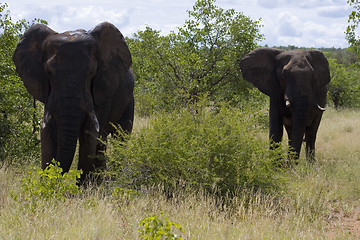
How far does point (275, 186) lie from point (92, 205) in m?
2.73

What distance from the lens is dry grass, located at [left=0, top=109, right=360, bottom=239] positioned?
4.94 meters

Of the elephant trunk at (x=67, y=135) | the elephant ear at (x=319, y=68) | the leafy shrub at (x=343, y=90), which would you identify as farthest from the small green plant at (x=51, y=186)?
the leafy shrub at (x=343, y=90)

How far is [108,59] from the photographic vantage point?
719 cm

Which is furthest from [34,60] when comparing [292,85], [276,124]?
[276,124]

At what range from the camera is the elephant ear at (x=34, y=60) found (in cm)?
679

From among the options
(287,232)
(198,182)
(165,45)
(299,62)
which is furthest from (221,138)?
(165,45)

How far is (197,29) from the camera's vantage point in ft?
51.5

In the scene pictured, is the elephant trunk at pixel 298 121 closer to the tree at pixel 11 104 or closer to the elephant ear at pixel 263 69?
the elephant ear at pixel 263 69

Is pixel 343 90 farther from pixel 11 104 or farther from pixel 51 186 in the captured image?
pixel 51 186

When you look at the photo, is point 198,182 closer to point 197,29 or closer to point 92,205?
point 92,205

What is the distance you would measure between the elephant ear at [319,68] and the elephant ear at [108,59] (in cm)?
476

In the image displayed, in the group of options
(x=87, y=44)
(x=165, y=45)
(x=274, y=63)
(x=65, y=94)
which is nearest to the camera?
(x=65, y=94)

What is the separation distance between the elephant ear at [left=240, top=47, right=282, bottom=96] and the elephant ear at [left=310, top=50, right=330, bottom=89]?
0.80 m

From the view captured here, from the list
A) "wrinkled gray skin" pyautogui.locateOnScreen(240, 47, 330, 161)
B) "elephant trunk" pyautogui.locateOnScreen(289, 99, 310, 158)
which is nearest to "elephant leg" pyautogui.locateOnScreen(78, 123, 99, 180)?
"wrinkled gray skin" pyautogui.locateOnScreen(240, 47, 330, 161)
